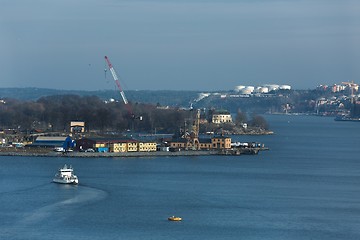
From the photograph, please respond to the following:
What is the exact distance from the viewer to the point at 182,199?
15430mm

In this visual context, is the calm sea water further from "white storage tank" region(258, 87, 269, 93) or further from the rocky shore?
"white storage tank" region(258, 87, 269, 93)

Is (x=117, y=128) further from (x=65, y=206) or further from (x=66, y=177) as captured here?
(x=65, y=206)

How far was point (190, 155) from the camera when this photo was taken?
2494 centimetres

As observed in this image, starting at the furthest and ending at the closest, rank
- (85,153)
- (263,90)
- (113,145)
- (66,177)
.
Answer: (263,90)
(113,145)
(85,153)
(66,177)

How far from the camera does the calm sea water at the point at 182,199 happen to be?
1270 cm

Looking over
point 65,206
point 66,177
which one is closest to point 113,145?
point 66,177

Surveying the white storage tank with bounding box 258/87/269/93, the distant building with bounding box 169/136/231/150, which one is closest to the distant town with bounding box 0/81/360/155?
the distant building with bounding box 169/136/231/150

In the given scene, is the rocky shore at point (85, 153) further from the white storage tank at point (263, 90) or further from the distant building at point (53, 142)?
the white storage tank at point (263, 90)

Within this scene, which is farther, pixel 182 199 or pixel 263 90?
pixel 263 90

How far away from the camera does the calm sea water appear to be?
1270 centimetres

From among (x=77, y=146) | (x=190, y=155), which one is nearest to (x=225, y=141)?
(x=190, y=155)

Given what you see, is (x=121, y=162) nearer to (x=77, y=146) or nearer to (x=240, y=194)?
(x=77, y=146)

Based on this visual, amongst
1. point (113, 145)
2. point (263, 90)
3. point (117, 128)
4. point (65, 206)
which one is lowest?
point (65, 206)

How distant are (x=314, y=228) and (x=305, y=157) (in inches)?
455
